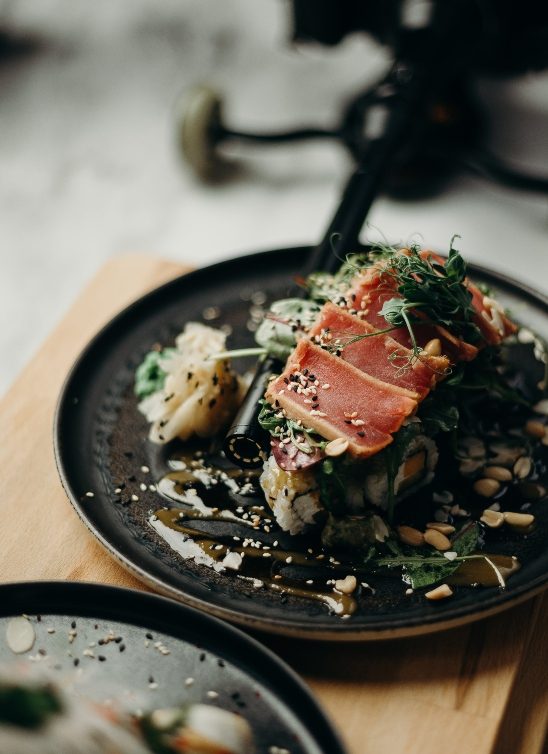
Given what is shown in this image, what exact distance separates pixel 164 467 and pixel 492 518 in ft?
2.67

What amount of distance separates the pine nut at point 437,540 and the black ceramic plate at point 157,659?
491 millimetres

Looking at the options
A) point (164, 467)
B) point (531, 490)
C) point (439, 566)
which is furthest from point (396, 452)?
point (164, 467)

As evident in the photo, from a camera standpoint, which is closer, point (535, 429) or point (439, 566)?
point (439, 566)

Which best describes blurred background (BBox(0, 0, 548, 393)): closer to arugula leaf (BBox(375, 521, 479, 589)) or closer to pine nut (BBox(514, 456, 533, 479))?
pine nut (BBox(514, 456, 533, 479))

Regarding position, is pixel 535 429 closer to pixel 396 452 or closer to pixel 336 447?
pixel 396 452

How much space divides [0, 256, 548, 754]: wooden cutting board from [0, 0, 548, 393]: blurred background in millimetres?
1156

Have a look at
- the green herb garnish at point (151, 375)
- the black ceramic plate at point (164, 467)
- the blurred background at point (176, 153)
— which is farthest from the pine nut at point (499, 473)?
the blurred background at point (176, 153)

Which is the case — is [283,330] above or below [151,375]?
above

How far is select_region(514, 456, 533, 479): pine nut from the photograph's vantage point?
7.16ft

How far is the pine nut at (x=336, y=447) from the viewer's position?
6.24 feet

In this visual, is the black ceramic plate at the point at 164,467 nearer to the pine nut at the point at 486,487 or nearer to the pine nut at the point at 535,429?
the pine nut at the point at 486,487

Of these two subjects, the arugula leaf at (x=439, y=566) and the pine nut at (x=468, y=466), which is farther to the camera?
the pine nut at (x=468, y=466)

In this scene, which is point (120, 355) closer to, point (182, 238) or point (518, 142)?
point (182, 238)

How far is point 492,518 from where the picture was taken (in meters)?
2.06
